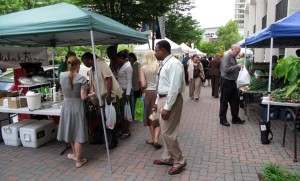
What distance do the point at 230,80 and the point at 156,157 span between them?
2.83 metres

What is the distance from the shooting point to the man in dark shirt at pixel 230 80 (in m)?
6.31

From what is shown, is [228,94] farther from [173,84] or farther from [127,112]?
[173,84]

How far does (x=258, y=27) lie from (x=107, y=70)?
70.6ft

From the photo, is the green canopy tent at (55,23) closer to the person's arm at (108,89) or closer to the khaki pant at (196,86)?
the person's arm at (108,89)

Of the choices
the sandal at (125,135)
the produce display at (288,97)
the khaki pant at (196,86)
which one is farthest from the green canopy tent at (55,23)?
the khaki pant at (196,86)

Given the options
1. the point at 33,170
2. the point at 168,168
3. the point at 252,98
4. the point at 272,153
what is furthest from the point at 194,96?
the point at 33,170

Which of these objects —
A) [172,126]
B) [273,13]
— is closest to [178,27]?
[273,13]

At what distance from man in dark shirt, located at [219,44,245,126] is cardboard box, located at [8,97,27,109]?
14.5ft

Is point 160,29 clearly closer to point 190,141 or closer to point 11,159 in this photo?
point 190,141

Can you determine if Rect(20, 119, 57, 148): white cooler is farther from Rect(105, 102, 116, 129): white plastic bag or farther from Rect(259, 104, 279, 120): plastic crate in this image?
Rect(259, 104, 279, 120): plastic crate

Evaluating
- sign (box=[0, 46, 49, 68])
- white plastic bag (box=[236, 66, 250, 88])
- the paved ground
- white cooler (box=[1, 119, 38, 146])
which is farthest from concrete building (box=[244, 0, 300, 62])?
white cooler (box=[1, 119, 38, 146])

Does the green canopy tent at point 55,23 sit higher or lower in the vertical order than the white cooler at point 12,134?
higher

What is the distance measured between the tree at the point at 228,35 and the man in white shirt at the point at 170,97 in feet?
221

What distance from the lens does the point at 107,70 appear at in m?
4.78
